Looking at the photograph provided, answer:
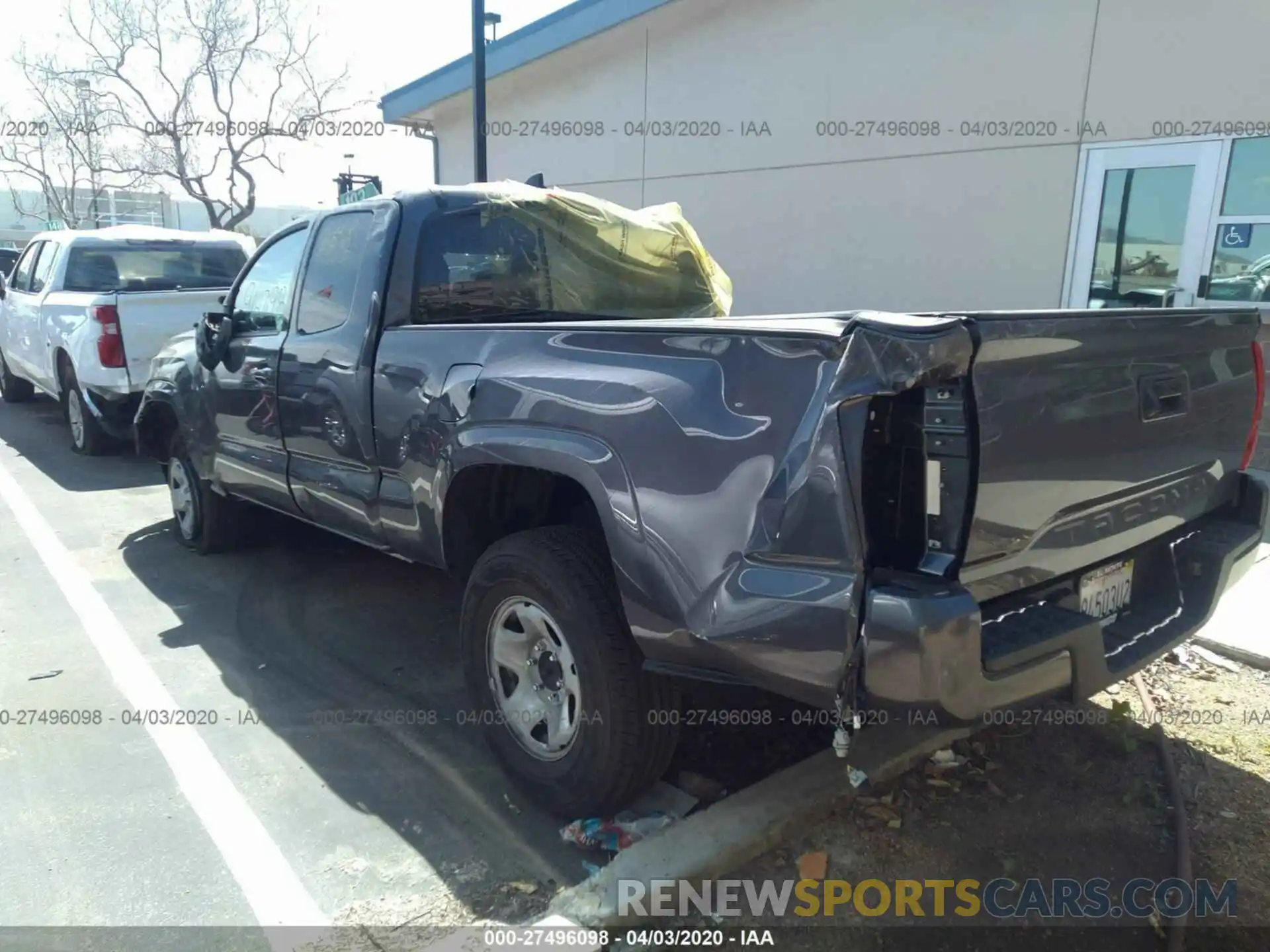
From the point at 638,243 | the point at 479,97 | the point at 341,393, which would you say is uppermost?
the point at 479,97

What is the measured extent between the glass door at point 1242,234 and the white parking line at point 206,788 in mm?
6568

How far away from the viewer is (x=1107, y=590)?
8.93 feet

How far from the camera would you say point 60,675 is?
411cm

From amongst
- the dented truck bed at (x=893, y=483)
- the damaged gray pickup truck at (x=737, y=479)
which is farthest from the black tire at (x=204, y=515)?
the dented truck bed at (x=893, y=483)

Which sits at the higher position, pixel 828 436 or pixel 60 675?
pixel 828 436

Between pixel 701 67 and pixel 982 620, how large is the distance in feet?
32.0

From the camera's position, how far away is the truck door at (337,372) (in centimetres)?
371

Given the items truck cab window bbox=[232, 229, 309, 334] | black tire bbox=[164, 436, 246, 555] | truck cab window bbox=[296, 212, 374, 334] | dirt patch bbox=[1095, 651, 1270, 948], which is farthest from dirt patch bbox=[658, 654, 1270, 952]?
black tire bbox=[164, 436, 246, 555]

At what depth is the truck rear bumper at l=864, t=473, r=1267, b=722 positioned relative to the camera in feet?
6.65

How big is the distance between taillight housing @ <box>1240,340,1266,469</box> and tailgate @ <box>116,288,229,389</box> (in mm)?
7064

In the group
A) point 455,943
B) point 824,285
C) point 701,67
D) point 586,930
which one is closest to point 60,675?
point 455,943

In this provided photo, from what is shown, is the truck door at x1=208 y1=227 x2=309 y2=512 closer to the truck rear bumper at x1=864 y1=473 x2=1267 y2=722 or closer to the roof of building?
the truck rear bumper at x1=864 y1=473 x2=1267 y2=722

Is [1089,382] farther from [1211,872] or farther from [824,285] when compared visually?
[824,285]

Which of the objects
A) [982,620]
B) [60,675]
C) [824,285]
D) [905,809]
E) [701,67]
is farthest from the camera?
[701,67]
